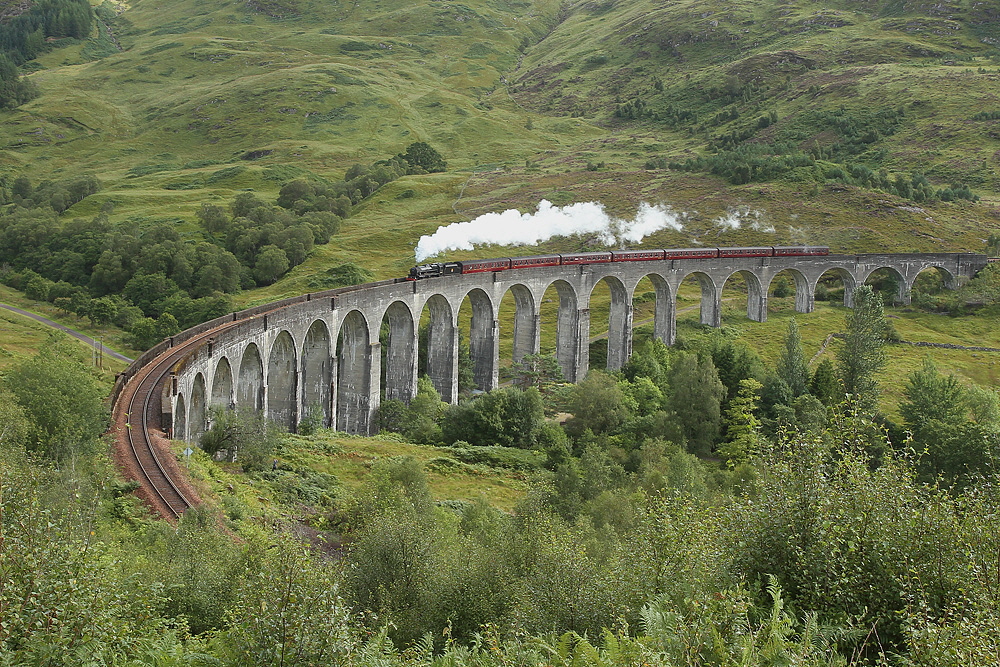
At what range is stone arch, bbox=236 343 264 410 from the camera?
42781 millimetres

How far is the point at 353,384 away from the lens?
178 ft

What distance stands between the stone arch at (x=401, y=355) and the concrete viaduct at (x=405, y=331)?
0.27ft

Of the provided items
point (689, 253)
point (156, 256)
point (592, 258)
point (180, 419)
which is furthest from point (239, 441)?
point (156, 256)

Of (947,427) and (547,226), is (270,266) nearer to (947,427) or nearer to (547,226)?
(547,226)

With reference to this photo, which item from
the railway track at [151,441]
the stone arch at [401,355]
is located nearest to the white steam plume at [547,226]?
the stone arch at [401,355]

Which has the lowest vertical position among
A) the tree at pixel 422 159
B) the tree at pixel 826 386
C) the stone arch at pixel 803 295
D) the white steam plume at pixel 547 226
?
the tree at pixel 826 386

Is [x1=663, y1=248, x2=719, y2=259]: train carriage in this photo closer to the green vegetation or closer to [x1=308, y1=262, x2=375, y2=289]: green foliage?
the green vegetation

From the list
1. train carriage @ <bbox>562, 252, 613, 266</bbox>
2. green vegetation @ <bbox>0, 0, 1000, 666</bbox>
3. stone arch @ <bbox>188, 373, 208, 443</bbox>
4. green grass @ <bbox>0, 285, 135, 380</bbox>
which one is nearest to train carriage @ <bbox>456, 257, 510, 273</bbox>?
train carriage @ <bbox>562, 252, 613, 266</bbox>

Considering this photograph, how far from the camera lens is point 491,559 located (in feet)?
60.3

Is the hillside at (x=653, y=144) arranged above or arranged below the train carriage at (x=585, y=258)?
above

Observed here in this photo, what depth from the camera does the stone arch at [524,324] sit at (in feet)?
220

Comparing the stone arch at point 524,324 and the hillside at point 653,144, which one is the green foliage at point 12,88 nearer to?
the hillside at point 653,144

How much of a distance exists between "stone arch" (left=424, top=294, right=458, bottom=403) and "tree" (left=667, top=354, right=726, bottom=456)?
1703 cm

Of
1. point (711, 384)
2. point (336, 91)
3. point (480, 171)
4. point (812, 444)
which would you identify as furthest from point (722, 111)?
point (812, 444)
